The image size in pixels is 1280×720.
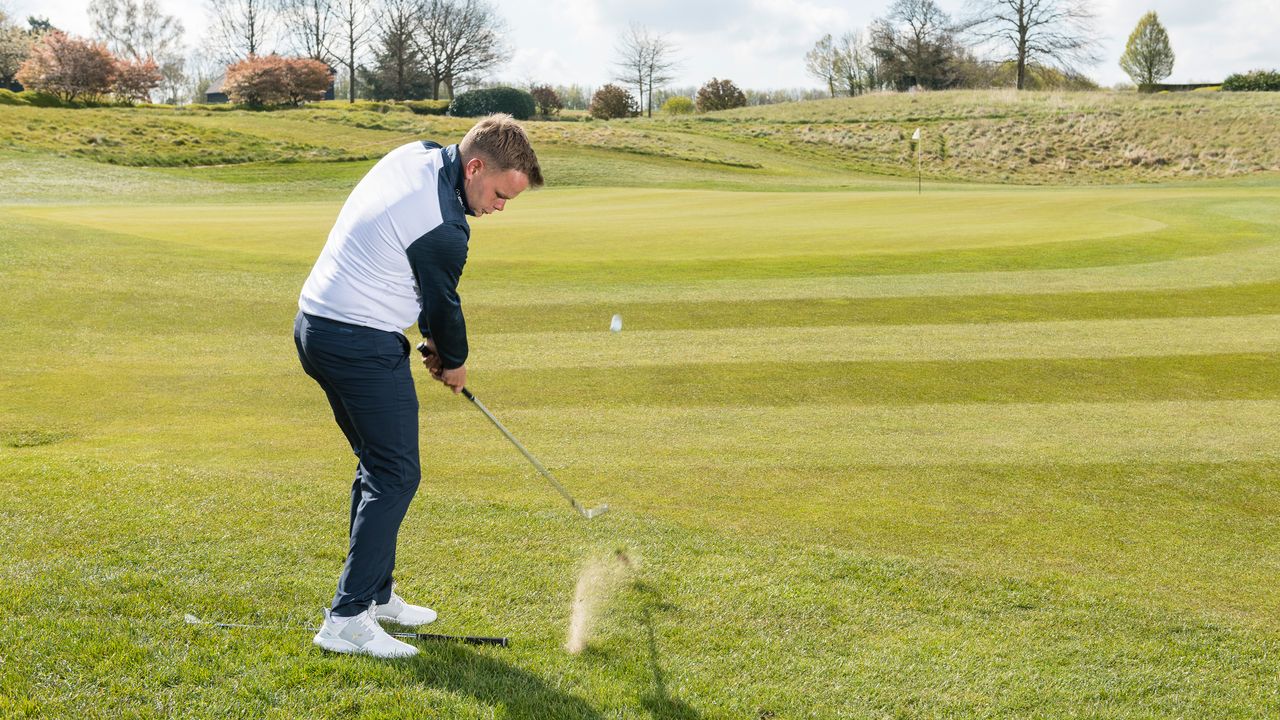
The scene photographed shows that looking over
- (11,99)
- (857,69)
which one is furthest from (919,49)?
(11,99)

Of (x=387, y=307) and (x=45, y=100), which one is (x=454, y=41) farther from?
(x=387, y=307)

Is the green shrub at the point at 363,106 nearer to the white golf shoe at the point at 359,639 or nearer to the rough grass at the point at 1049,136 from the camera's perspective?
the rough grass at the point at 1049,136

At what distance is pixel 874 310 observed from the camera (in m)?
13.3

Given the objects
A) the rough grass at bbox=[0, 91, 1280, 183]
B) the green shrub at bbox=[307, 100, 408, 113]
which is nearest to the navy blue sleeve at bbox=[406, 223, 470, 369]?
the rough grass at bbox=[0, 91, 1280, 183]

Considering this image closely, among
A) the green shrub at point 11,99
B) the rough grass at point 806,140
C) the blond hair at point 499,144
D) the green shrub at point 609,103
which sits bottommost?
the blond hair at point 499,144

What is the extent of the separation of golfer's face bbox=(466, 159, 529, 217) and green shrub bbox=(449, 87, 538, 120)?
62713mm

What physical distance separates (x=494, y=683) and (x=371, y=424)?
4.10ft

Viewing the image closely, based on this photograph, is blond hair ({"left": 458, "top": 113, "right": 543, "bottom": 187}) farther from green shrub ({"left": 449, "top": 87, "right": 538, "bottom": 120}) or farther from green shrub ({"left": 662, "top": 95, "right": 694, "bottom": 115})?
green shrub ({"left": 662, "top": 95, "right": 694, "bottom": 115})

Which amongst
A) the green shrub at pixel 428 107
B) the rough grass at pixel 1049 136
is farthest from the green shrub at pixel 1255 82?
the green shrub at pixel 428 107

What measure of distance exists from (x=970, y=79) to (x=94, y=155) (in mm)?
69480

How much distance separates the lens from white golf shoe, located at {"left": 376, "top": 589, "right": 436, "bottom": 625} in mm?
4672

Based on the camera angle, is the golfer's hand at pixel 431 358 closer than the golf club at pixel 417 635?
No

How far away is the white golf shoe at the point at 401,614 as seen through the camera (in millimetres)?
A: 4672

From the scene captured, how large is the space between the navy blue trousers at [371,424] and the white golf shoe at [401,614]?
0.10 metres
